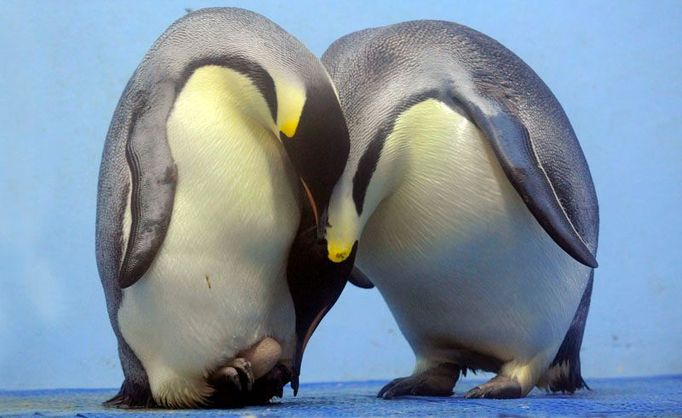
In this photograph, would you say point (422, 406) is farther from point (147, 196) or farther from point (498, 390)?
point (147, 196)

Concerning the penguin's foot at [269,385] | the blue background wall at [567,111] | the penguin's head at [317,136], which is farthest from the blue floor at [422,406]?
the blue background wall at [567,111]

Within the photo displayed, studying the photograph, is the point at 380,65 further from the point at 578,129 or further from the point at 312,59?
the point at 578,129

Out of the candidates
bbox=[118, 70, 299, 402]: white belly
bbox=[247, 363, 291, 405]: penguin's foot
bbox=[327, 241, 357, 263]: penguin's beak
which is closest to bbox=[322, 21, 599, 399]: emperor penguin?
bbox=[327, 241, 357, 263]: penguin's beak

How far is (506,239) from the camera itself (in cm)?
166

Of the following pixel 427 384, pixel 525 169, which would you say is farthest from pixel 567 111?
pixel 525 169

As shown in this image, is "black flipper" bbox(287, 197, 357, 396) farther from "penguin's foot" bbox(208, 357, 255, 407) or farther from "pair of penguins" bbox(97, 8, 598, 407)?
"penguin's foot" bbox(208, 357, 255, 407)

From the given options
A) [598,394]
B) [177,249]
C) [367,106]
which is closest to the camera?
[177,249]

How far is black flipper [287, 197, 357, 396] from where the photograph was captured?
5.16 feet

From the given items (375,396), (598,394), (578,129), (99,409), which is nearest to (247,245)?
(99,409)

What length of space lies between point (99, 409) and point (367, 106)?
0.63 meters

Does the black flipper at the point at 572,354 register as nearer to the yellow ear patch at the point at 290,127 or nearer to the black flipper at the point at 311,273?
the black flipper at the point at 311,273

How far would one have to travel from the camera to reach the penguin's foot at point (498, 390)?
168 centimetres

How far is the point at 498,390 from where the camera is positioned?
5.56 ft

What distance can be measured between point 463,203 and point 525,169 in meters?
0.13
